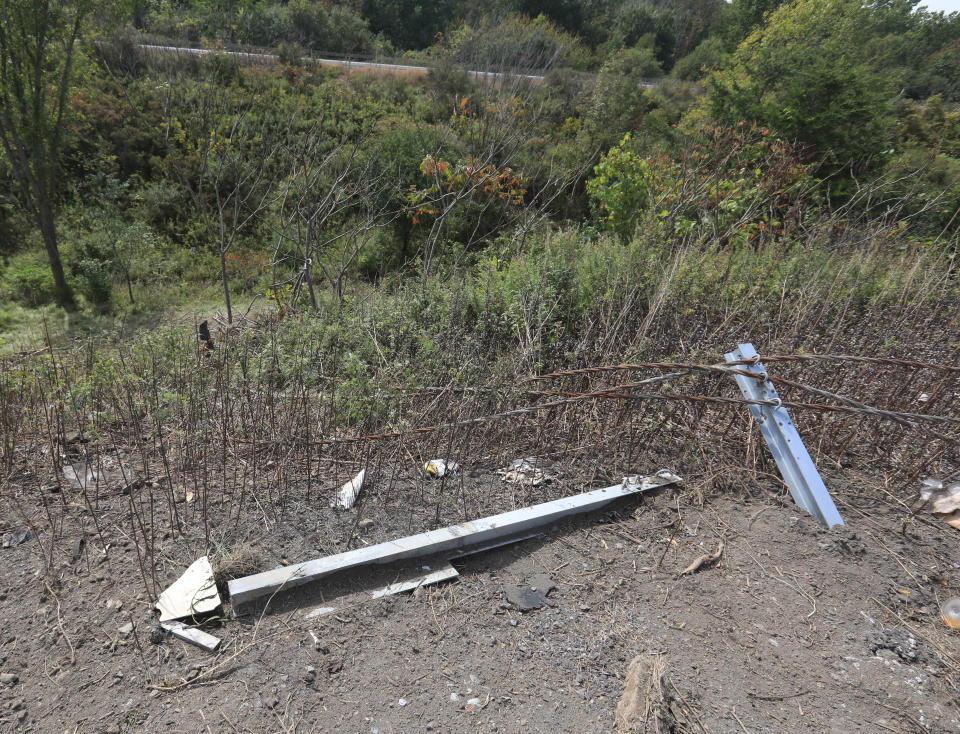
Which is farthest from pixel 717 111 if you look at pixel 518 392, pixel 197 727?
pixel 197 727

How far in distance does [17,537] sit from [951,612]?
380 centimetres

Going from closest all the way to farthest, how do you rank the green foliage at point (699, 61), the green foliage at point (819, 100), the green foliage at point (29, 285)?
the green foliage at point (29, 285) → the green foliage at point (819, 100) → the green foliage at point (699, 61)

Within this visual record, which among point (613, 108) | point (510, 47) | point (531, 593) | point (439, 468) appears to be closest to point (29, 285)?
point (510, 47)

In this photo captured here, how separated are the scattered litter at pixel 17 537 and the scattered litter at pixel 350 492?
132 centimetres

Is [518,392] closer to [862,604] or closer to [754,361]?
[754,361]

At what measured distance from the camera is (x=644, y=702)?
155cm

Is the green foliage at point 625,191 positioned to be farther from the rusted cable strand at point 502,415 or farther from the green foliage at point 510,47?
the rusted cable strand at point 502,415

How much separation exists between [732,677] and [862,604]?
698 millimetres

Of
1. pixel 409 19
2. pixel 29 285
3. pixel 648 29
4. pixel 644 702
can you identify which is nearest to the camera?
pixel 644 702

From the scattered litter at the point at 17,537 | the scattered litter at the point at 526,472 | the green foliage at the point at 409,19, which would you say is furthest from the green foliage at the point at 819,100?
the green foliage at the point at 409,19

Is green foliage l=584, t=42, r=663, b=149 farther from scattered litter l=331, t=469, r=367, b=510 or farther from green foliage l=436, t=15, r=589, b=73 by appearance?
scattered litter l=331, t=469, r=367, b=510

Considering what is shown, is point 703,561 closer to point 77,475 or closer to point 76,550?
point 76,550

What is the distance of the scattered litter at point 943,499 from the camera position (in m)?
2.48

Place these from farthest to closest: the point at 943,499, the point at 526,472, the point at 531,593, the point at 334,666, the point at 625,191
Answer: the point at 625,191, the point at 526,472, the point at 943,499, the point at 531,593, the point at 334,666
